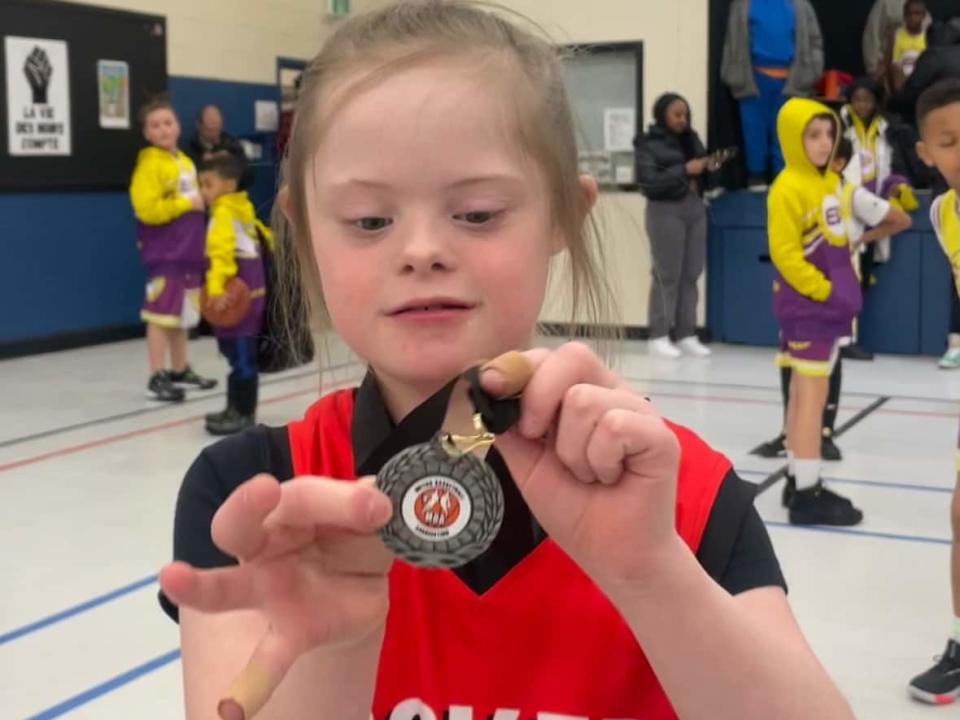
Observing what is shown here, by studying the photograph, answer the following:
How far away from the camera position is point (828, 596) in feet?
11.7

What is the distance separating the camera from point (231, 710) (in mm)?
744

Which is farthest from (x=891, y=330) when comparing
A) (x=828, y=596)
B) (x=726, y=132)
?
(x=828, y=596)

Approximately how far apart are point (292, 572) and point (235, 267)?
16.2 feet

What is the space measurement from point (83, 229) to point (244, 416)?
138 inches

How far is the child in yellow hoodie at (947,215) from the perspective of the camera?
115 inches

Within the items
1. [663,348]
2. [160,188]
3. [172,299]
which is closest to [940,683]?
[172,299]

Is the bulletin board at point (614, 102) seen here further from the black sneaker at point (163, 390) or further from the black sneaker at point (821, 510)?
the black sneaker at point (821, 510)

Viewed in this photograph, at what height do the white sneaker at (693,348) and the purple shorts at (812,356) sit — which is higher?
the purple shorts at (812,356)

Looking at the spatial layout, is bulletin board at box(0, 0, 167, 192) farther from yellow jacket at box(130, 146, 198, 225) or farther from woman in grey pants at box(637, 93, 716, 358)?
woman in grey pants at box(637, 93, 716, 358)

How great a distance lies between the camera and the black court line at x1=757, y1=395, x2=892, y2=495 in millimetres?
4805

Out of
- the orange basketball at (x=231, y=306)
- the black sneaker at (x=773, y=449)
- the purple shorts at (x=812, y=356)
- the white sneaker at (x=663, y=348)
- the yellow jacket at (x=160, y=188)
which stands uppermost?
the yellow jacket at (x=160, y=188)

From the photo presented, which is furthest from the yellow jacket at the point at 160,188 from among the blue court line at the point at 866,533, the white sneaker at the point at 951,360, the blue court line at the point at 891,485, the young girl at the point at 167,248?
the white sneaker at the point at 951,360

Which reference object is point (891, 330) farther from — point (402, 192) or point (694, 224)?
point (402, 192)

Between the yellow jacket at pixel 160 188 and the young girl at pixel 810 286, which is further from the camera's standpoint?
the yellow jacket at pixel 160 188
